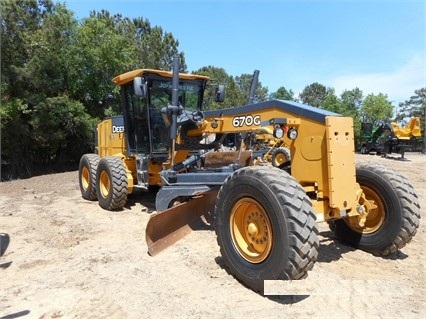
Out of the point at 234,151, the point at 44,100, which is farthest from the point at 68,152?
the point at 234,151

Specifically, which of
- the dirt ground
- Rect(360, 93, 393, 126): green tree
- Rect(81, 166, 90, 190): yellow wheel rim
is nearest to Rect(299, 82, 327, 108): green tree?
Rect(360, 93, 393, 126): green tree

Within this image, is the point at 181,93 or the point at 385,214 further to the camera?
the point at 181,93

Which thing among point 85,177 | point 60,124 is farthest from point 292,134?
point 60,124

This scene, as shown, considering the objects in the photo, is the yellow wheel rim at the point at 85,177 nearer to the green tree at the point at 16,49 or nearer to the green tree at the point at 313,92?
the green tree at the point at 16,49

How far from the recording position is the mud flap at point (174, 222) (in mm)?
4812

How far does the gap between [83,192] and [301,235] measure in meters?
6.70

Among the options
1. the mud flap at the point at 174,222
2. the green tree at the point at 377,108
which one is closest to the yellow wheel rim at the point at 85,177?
the mud flap at the point at 174,222

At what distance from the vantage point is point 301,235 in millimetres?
3279

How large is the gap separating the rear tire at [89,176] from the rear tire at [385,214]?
544cm

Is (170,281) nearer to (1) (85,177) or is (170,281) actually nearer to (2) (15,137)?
(1) (85,177)

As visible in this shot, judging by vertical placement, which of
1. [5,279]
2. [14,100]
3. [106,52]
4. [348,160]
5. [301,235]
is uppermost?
[106,52]

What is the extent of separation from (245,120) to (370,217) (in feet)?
6.42

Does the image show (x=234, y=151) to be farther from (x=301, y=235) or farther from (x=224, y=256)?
(x=301, y=235)

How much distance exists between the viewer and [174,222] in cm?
Result: 518
